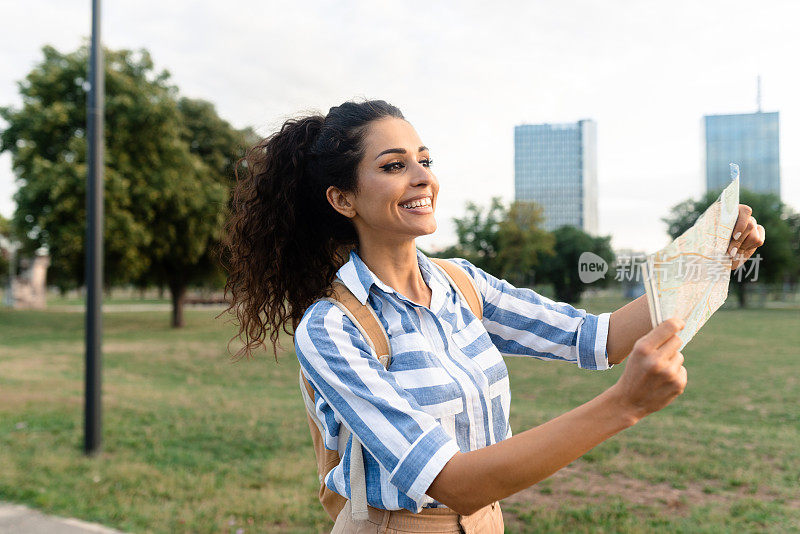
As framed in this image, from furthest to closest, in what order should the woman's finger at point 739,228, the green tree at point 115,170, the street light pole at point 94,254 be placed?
1. the green tree at point 115,170
2. the street light pole at point 94,254
3. the woman's finger at point 739,228

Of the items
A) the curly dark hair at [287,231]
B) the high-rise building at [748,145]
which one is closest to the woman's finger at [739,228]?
the curly dark hair at [287,231]

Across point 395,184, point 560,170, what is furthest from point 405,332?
point 560,170

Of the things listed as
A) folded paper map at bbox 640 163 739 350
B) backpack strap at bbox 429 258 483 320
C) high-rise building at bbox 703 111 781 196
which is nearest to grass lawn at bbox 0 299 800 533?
high-rise building at bbox 703 111 781 196

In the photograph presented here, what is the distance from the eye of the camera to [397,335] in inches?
57.6

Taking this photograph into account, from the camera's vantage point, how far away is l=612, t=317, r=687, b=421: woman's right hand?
0.99 m

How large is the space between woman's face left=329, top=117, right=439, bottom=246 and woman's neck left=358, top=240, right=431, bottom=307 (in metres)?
0.04

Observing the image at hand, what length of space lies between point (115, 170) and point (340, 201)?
57.6 ft

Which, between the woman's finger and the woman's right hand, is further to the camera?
the woman's finger

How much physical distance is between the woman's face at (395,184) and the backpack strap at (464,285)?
20 cm

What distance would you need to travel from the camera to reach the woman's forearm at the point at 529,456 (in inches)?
42.0

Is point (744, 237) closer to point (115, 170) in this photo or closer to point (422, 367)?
point (422, 367)

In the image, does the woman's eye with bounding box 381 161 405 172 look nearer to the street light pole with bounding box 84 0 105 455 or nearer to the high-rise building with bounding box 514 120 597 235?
the street light pole with bounding box 84 0 105 455

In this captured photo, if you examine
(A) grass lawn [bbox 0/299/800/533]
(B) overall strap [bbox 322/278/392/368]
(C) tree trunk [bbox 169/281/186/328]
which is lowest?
(A) grass lawn [bbox 0/299/800/533]

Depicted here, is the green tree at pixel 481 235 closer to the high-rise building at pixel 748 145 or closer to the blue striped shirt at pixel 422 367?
the high-rise building at pixel 748 145
